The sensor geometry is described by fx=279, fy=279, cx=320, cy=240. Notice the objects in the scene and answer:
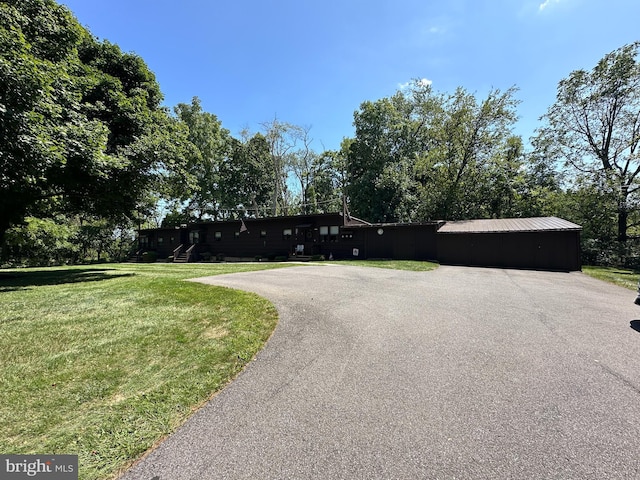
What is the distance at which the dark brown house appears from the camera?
1443cm

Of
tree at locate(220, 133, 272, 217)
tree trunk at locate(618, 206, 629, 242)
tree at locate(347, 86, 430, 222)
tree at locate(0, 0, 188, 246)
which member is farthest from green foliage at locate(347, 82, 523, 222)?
tree at locate(0, 0, 188, 246)

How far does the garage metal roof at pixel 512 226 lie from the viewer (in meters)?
14.3

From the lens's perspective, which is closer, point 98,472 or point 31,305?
point 98,472

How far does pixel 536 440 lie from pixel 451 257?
1567 centimetres

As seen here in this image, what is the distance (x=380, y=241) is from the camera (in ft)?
62.7

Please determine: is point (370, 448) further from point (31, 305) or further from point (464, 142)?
point (464, 142)

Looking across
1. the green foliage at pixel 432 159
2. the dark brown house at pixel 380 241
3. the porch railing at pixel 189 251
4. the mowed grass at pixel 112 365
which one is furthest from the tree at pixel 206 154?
the mowed grass at pixel 112 365

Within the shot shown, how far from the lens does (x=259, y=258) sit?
861 inches

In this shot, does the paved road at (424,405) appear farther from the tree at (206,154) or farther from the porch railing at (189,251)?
the tree at (206,154)

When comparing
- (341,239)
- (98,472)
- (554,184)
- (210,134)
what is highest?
(210,134)

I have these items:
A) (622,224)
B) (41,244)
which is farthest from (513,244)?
(41,244)

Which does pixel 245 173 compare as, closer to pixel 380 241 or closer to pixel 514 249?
pixel 380 241

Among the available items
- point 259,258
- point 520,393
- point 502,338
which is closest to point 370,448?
point 520,393

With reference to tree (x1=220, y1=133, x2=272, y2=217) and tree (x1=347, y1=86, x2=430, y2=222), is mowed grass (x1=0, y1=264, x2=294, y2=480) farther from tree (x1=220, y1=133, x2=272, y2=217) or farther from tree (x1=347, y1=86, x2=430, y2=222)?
tree (x1=220, y1=133, x2=272, y2=217)
